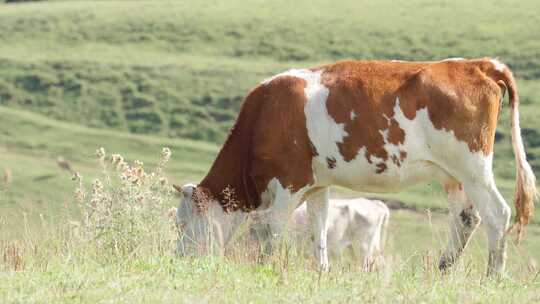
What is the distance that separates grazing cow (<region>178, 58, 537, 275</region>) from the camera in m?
10.8

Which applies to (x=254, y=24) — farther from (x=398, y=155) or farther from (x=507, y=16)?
(x=398, y=155)

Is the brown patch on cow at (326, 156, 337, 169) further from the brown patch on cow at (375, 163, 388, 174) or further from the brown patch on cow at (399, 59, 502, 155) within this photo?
the brown patch on cow at (399, 59, 502, 155)

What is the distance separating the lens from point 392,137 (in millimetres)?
10969

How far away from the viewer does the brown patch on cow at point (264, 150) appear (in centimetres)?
1136

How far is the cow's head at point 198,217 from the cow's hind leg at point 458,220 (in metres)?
2.32

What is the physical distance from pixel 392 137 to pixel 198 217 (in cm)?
236

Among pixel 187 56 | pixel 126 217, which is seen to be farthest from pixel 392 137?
pixel 187 56

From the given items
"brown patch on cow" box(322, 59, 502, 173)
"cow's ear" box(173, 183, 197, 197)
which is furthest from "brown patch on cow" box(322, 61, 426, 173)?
"cow's ear" box(173, 183, 197, 197)

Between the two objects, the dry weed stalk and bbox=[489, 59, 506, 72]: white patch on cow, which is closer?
the dry weed stalk

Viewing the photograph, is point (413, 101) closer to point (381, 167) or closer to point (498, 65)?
point (381, 167)

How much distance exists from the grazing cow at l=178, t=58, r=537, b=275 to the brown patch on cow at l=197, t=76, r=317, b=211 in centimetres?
1

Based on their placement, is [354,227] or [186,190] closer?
[186,190]

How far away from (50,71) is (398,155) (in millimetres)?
51831

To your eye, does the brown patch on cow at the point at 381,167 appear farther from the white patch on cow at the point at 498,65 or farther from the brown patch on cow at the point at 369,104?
the white patch on cow at the point at 498,65
